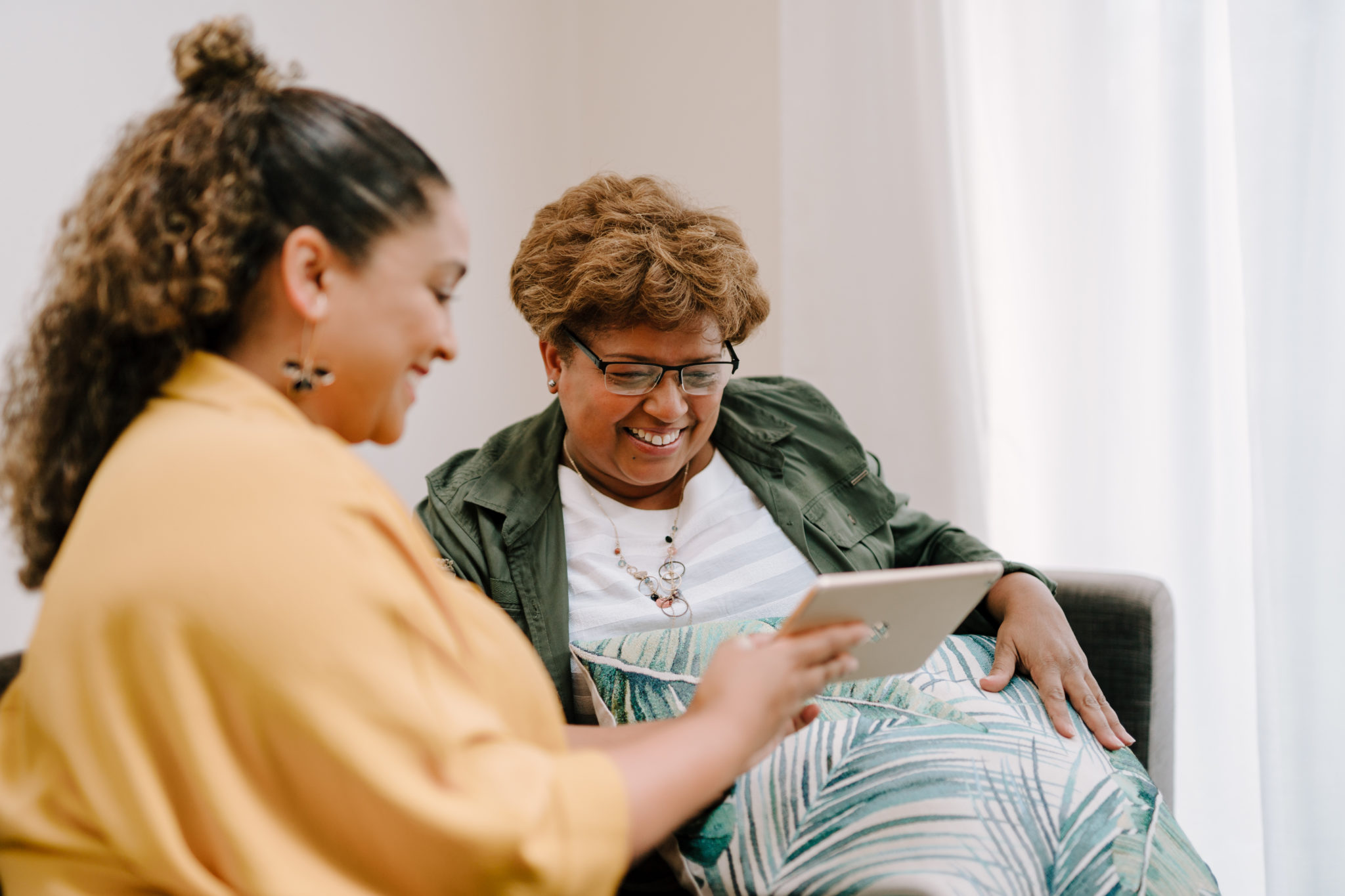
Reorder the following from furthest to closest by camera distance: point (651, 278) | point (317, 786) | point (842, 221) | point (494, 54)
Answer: point (494, 54)
point (842, 221)
point (651, 278)
point (317, 786)

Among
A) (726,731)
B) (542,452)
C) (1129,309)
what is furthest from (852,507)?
(726,731)

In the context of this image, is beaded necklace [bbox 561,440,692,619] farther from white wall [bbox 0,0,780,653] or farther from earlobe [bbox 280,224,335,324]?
white wall [bbox 0,0,780,653]

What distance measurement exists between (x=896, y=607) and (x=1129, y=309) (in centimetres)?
135

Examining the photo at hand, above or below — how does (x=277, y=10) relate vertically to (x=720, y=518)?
above

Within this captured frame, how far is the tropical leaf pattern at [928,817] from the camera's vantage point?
968mm

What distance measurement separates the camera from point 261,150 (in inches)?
30.4

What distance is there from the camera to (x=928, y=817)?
3.24 feet

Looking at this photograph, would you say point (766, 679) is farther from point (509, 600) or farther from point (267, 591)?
A: point (509, 600)

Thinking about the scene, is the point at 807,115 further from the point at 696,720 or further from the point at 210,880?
the point at 210,880

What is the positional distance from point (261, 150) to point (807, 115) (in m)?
1.76

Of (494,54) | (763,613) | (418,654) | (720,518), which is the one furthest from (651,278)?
(494,54)

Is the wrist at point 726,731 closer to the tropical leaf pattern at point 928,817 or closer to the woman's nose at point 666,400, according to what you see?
the tropical leaf pattern at point 928,817

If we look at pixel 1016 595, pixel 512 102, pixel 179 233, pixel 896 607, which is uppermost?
pixel 512 102

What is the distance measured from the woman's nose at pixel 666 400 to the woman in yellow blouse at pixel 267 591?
56 centimetres
